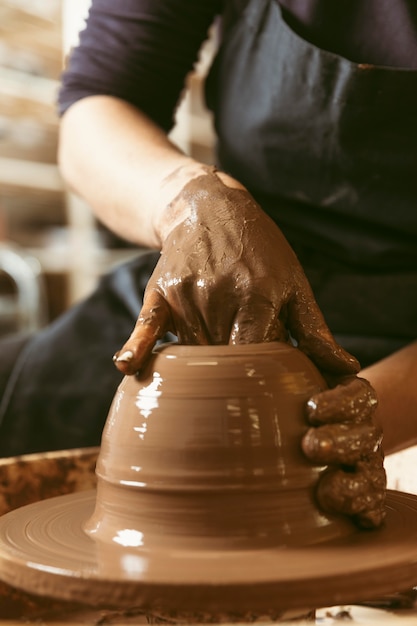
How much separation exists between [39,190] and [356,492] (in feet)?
12.8

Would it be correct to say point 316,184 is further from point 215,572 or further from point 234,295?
point 215,572

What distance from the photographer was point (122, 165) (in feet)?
4.61

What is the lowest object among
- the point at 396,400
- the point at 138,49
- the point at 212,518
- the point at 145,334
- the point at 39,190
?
the point at 39,190

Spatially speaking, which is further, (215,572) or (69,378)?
(69,378)

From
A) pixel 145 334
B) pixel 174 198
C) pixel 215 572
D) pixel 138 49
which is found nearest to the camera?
pixel 215 572

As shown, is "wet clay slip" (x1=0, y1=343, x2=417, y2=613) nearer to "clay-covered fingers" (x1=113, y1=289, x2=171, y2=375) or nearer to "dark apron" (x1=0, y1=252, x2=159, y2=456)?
"clay-covered fingers" (x1=113, y1=289, x2=171, y2=375)

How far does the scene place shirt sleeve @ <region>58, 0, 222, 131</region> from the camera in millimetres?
1506

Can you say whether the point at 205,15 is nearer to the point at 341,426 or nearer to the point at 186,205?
the point at 186,205

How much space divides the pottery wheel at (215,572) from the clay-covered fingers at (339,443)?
8 cm

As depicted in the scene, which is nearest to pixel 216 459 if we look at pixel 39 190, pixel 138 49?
pixel 138 49

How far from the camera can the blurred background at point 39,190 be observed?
4.11 metres

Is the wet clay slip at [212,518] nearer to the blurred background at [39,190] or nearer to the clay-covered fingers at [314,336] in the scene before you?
the clay-covered fingers at [314,336]

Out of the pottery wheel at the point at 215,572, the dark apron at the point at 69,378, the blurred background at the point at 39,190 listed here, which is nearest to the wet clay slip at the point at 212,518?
the pottery wheel at the point at 215,572

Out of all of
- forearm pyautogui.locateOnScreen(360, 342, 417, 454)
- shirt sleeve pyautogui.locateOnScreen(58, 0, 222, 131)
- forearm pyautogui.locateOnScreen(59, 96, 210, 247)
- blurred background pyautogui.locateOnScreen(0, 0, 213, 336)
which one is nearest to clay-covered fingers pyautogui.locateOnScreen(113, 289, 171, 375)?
forearm pyautogui.locateOnScreen(59, 96, 210, 247)
